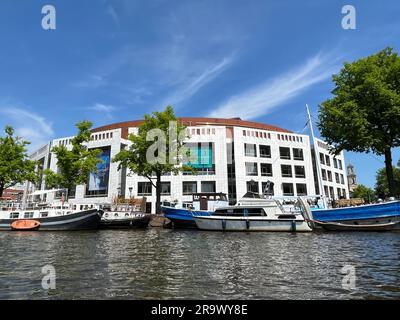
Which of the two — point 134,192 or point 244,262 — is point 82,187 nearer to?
point 134,192

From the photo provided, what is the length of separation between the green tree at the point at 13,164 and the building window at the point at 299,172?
46.2 metres

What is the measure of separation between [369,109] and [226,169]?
29680mm

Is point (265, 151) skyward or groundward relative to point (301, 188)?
skyward

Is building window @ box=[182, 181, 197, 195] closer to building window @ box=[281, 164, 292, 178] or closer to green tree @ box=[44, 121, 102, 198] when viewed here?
building window @ box=[281, 164, 292, 178]

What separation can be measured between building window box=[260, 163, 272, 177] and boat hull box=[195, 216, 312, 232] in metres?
32.2

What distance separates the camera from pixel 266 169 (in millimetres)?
59156

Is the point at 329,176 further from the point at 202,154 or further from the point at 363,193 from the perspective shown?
the point at 363,193

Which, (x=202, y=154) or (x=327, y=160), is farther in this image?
(x=327, y=160)

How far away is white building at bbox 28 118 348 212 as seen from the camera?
55.8 m

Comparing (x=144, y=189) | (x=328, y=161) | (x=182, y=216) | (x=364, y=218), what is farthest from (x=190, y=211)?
(x=328, y=161)

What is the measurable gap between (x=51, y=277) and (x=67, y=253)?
521 centimetres

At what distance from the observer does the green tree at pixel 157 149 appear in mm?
36031

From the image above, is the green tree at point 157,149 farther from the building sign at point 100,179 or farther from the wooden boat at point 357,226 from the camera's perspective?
the building sign at point 100,179

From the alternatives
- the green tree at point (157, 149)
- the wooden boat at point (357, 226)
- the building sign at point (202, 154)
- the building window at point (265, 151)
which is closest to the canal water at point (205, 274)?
the wooden boat at point (357, 226)
